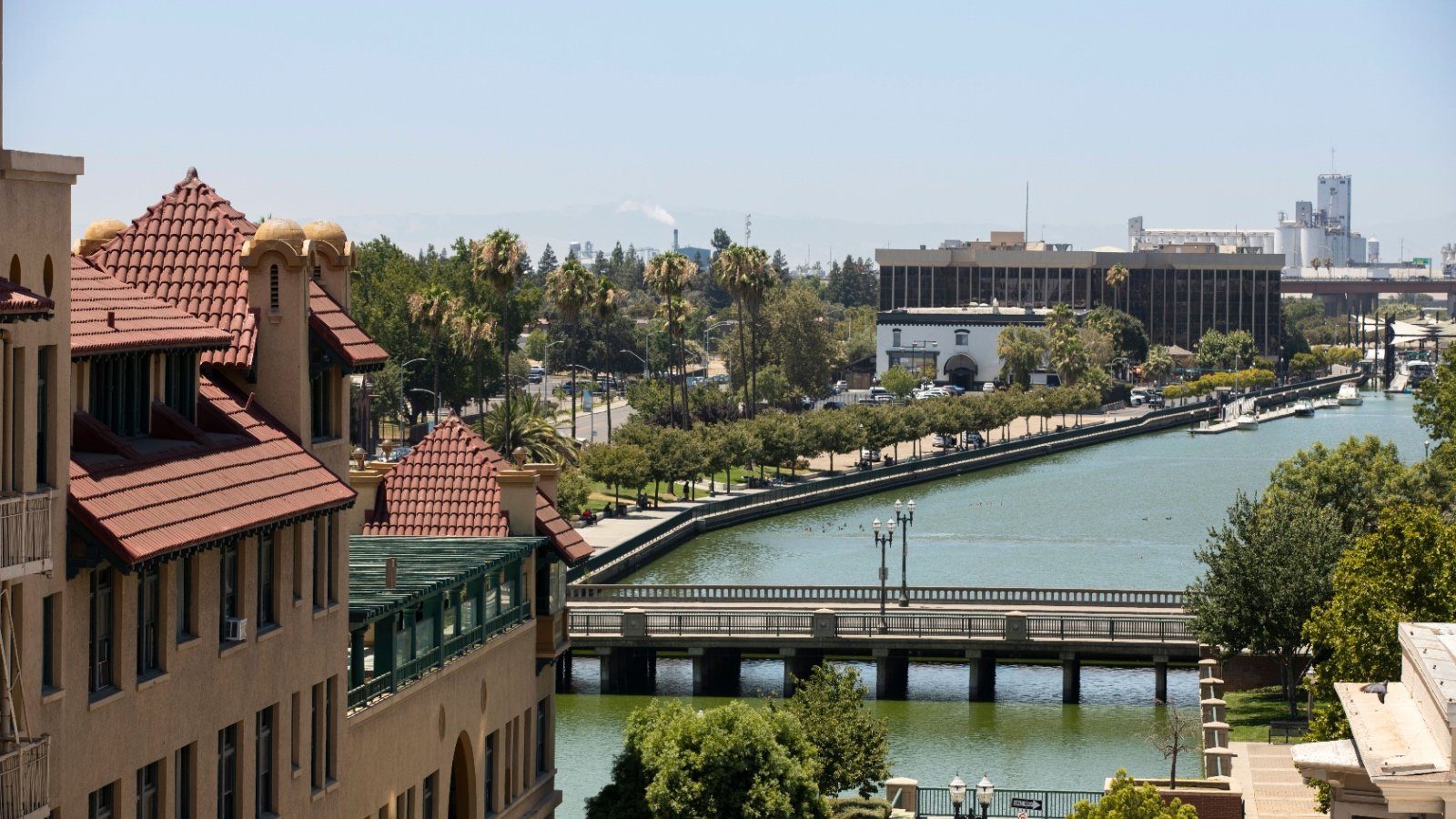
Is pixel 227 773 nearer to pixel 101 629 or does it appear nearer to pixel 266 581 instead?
pixel 266 581

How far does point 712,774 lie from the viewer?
38.4 m

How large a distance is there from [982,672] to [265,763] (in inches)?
1667

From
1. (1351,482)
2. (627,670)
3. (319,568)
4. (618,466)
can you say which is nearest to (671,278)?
(618,466)

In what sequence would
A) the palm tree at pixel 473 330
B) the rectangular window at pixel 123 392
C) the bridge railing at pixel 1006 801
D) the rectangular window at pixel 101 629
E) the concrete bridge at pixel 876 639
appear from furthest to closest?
1. the palm tree at pixel 473 330
2. the concrete bridge at pixel 876 639
3. the bridge railing at pixel 1006 801
4. the rectangular window at pixel 123 392
5. the rectangular window at pixel 101 629

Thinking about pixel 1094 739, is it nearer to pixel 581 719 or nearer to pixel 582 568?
pixel 581 719

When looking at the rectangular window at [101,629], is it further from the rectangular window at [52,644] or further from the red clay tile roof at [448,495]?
the red clay tile roof at [448,495]


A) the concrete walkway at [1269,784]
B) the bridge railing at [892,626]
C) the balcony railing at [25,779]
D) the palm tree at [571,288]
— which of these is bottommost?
the concrete walkway at [1269,784]

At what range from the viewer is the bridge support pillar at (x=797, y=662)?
221ft

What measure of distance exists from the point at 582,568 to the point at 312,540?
59.4 m

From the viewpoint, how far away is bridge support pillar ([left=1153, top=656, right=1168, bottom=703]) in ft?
216

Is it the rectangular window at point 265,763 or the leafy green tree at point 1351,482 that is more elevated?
the leafy green tree at point 1351,482

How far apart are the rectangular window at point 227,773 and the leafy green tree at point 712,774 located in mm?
13694

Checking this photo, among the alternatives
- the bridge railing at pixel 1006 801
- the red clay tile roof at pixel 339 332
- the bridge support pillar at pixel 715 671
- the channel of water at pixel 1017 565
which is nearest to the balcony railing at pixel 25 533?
the red clay tile roof at pixel 339 332

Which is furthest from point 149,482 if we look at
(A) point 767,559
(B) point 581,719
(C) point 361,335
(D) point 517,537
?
(A) point 767,559
